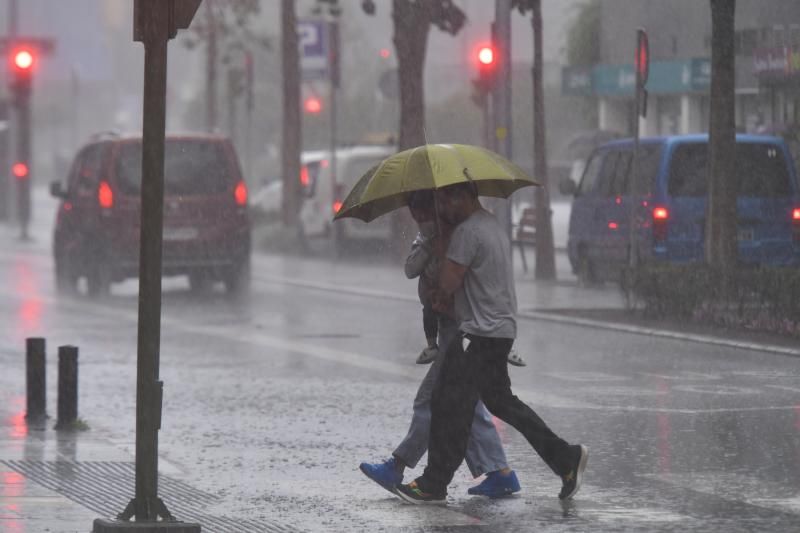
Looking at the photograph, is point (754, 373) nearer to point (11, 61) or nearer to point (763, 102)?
point (763, 102)

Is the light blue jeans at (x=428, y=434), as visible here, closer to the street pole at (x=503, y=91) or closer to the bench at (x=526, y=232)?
the street pole at (x=503, y=91)

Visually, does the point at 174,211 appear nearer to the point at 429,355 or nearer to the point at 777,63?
the point at 777,63

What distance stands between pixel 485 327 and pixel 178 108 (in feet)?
366

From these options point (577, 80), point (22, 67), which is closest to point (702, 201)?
point (22, 67)

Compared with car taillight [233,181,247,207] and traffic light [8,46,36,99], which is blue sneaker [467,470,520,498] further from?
traffic light [8,46,36,99]

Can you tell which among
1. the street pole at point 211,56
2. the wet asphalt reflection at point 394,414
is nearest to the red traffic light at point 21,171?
the street pole at point 211,56

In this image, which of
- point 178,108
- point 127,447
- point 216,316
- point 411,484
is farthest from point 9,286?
point 178,108

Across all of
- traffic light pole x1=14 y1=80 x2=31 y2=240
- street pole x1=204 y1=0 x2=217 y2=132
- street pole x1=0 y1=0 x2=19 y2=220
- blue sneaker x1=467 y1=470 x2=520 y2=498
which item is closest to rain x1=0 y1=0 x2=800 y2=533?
blue sneaker x1=467 y1=470 x2=520 y2=498

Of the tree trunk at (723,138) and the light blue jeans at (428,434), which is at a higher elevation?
the tree trunk at (723,138)

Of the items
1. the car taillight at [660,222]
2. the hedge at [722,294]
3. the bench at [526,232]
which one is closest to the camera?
the hedge at [722,294]

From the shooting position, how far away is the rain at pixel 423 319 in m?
9.26

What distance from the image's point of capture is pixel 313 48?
36.5 metres

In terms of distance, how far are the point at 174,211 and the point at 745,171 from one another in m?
6.66

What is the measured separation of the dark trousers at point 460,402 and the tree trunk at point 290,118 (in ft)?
91.9
